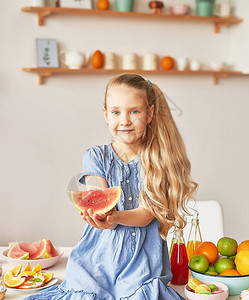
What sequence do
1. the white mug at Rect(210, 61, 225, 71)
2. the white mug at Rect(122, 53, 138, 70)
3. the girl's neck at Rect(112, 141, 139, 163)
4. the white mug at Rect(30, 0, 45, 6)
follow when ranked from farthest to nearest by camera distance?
the white mug at Rect(210, 61, 225, 71), the white mug at Rect(122, 53, 138, 70), the white mug at Rect(30, 0, 45, 6), the girl's neck at Rect(112, 141, 139, 163)

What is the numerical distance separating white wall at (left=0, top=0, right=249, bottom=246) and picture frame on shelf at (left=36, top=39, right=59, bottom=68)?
6 cm

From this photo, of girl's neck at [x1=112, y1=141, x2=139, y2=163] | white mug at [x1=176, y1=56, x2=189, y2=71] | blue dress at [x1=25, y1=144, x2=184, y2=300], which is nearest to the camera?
blue dress at [x1=25, y1=144, x2=184, y2=300]

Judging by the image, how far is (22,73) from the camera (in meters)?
3.33

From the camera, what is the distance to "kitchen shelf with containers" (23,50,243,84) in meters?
3.31

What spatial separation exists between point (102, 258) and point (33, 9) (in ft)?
7.34

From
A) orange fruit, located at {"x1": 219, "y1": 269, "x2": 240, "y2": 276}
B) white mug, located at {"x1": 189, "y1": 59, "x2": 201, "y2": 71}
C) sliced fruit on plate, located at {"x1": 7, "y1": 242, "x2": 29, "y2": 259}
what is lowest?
sliced fruit on plate, located at {"x1": 7, "y1": 242, "x2": 29, "y2": 259}

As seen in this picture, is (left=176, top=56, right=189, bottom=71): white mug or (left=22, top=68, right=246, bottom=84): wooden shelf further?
(left=176, top=56, right=189, bottom=71): white mug

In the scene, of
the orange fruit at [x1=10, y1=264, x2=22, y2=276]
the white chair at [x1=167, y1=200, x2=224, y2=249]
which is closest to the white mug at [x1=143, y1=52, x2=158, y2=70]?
the white chair at [x1=167, y1=200, x2=224, y2=249]

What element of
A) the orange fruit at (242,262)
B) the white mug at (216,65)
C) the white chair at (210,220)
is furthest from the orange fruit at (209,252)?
the white mug at (216,65)

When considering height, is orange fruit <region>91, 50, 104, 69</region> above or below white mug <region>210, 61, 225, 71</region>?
above


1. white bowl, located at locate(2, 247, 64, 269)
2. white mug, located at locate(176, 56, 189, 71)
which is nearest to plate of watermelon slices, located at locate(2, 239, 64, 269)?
white bowl, located at locate(2, 247, 64, 269)

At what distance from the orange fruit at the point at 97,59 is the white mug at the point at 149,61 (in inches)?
13.8

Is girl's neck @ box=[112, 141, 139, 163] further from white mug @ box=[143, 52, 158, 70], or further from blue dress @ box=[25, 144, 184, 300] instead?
white mug @ box=[143, 52, 158, 70]

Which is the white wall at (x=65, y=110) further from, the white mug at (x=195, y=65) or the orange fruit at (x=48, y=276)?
the orange fruit at (x=48, y=276)
